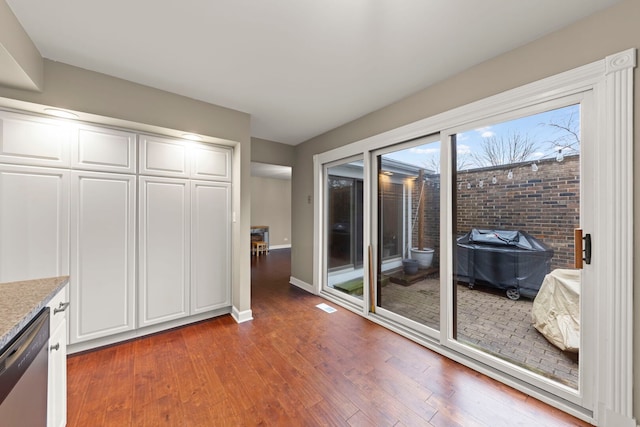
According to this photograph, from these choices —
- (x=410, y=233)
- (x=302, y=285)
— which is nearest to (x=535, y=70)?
(x=410, y=233)

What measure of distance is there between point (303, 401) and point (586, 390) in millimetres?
1802

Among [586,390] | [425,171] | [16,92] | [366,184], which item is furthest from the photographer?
[366,184]

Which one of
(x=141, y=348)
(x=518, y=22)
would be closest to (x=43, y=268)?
(x=141, y=348)

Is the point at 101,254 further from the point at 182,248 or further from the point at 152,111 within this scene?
the point at 152,111

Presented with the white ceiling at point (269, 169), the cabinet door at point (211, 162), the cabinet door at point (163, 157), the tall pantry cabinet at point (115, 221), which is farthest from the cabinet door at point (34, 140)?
the white ceiling at point (269, 169)

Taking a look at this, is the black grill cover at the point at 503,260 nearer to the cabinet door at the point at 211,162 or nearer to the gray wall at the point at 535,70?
the gray wall at the point at 535,70

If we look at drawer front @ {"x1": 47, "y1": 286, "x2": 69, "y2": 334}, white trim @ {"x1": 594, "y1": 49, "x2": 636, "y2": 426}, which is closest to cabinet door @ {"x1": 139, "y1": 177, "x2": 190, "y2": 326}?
drawer front @ {"x1": 47, "y1": 286, "x2": 69, "y2": 334}

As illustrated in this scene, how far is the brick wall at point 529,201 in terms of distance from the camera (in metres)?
1.66

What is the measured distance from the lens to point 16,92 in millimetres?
1812

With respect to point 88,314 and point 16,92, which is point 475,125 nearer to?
point 16,92

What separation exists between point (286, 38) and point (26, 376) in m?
2.15

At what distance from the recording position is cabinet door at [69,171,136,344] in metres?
2.15

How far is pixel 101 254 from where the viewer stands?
7.39 feet

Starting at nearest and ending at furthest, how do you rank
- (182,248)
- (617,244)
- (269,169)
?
(617,244) < (182,248) < (269,169)
